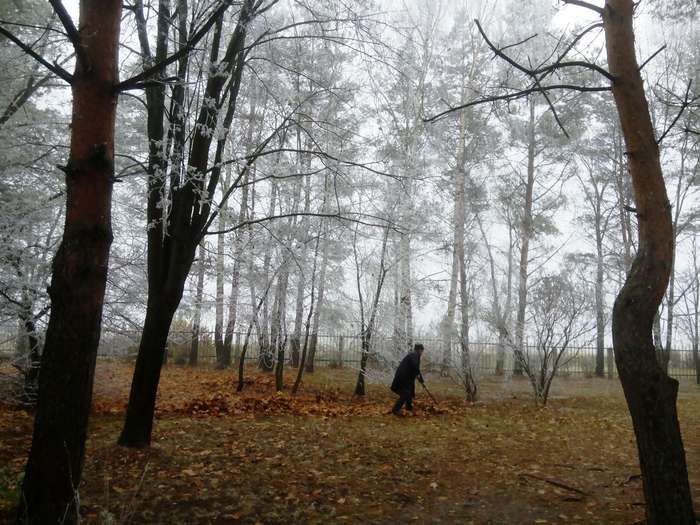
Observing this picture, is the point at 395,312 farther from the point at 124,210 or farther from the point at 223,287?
the point at 124,210

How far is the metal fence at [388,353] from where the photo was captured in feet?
37.7

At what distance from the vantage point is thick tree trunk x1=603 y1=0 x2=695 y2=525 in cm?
332

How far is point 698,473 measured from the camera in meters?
5.39

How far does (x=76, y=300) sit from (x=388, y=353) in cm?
919

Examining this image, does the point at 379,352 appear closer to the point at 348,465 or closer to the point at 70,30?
the point at 348,465

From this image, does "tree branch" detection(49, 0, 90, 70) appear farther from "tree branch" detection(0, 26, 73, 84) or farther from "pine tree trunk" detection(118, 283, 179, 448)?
"pine tree trunk" detection(118, 283, 179, 448)

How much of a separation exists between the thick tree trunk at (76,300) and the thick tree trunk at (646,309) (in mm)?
3463

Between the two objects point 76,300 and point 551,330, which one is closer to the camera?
point 76,300

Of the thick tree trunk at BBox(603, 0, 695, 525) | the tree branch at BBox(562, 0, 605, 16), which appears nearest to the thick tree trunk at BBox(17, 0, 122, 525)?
the tree branch at BBox(562, 0, 605, 16)

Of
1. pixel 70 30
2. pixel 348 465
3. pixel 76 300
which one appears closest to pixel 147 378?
pixel 348 465

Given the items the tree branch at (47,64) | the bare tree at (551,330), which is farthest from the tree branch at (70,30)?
the bare tree at (551,330)

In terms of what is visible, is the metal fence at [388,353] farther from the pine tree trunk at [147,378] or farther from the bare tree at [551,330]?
the pine tree trunk at [147,378]

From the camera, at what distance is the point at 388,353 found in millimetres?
11797

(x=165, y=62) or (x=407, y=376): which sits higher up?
(x=165, y=62)
